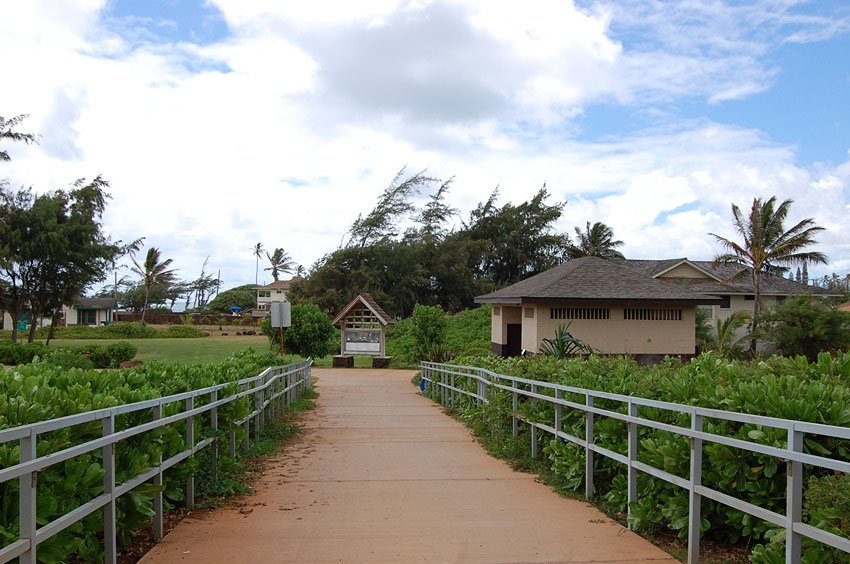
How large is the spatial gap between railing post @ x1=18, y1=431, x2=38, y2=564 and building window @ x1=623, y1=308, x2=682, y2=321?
2689cm

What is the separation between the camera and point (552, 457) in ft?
26.5

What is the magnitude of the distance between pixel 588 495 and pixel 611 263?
26.5 meters

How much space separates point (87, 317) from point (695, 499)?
293ft

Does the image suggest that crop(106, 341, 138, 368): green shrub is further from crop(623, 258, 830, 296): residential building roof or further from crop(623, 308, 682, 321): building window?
crop(623, 258, 830, 296): residential building roof

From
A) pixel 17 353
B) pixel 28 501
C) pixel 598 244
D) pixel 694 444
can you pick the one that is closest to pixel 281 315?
pixel 17 353

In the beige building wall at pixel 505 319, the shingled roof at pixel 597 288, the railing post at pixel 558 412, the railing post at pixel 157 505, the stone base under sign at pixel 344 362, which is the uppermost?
the shingled roof at pixel 597 288

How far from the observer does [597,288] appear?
2894 cm

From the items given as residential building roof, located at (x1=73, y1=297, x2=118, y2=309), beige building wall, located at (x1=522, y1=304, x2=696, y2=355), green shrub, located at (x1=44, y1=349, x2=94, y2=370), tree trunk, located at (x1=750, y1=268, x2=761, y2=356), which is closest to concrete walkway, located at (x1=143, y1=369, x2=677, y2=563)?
beige building wall, located at (x1=522, y1=304, x2=696, y2=355)

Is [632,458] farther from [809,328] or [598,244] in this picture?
[598,244]

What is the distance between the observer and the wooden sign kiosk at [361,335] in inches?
1412

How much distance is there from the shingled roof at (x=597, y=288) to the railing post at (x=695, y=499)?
2278 centimetres

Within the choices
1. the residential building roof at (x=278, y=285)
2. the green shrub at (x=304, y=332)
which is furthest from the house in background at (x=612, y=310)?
the residential building roof at (x=278, y=285)

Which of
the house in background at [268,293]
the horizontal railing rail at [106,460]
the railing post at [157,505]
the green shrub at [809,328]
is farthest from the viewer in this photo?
Result: the house in background at [268,293]

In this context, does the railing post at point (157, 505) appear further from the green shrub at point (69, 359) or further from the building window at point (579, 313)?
the building window at point (579, 313)
